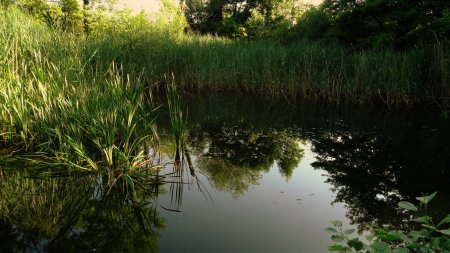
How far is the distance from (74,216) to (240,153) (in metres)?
2.36

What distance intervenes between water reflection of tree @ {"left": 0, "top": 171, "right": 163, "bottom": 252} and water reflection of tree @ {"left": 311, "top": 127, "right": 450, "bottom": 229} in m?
1.77

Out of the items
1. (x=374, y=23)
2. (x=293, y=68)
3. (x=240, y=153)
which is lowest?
(x=240, y=153)

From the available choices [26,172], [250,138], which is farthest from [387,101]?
[26,172]

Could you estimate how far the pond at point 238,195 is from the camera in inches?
95.1

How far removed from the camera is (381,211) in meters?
2.93

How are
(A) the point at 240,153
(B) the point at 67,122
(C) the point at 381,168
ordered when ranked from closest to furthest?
(B) the point at 67,122 < (C) the point at 381,168 < (A) the point at 240,153

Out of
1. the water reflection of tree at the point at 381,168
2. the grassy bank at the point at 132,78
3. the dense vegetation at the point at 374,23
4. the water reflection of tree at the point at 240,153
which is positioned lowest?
the water reflection of tree at the point at 240,153

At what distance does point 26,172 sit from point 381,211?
3354mm

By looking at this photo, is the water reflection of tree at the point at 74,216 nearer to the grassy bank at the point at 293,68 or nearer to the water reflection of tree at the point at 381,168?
the water reflection of tree at the point at 381,168

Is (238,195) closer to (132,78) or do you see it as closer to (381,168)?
(381,168)

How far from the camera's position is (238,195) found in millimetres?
3219

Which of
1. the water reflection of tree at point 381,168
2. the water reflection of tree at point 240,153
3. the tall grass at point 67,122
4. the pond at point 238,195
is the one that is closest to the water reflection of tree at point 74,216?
the pond at point 238,195

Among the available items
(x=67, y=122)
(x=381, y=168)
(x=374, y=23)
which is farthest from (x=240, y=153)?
(x=374, y=23)

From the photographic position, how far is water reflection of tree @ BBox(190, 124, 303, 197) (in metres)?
3.68
